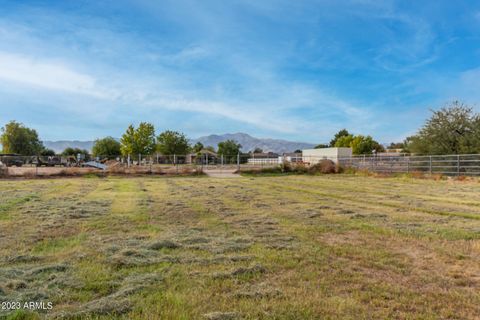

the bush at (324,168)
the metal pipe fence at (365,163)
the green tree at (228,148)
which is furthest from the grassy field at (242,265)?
the green tree at (228,148)

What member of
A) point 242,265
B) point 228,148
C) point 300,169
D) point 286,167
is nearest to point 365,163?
point 300,169

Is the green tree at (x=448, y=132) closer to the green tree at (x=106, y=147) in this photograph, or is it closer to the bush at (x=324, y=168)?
the bush at (x=324, y=168)

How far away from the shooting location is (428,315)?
2549 mm

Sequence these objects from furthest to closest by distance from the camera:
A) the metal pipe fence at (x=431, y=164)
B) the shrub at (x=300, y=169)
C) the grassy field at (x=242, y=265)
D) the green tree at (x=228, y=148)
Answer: the green tree at (x=228, y=148) → the shrub at (x=300, y=169) → the metal pipe fence at (x=431, y=164) → the grassy field at (x=242, y=265)

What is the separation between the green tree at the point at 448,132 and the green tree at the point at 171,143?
38.7 metres

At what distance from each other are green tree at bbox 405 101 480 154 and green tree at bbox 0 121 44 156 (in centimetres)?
6288

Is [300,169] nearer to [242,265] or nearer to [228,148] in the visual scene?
[242,265]

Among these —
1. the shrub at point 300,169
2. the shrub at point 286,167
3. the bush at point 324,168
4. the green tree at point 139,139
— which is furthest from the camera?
the green tree at point 139,139

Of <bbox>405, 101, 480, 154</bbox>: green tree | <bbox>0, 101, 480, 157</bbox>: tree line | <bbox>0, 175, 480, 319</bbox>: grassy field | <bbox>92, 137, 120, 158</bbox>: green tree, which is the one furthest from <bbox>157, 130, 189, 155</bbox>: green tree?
<bbox>0, 175, 480, 319</bbox>: grassy field

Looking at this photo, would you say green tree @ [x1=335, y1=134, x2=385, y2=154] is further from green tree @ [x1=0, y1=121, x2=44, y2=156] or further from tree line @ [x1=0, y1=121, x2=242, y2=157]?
green tree @ [x1=0, y1=121, x2=44, y2=156]

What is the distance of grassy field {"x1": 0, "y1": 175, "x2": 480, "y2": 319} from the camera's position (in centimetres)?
267

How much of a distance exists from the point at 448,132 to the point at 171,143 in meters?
41.0

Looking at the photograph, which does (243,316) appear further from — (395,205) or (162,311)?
(395,205)

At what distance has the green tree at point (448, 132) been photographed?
2466cm
